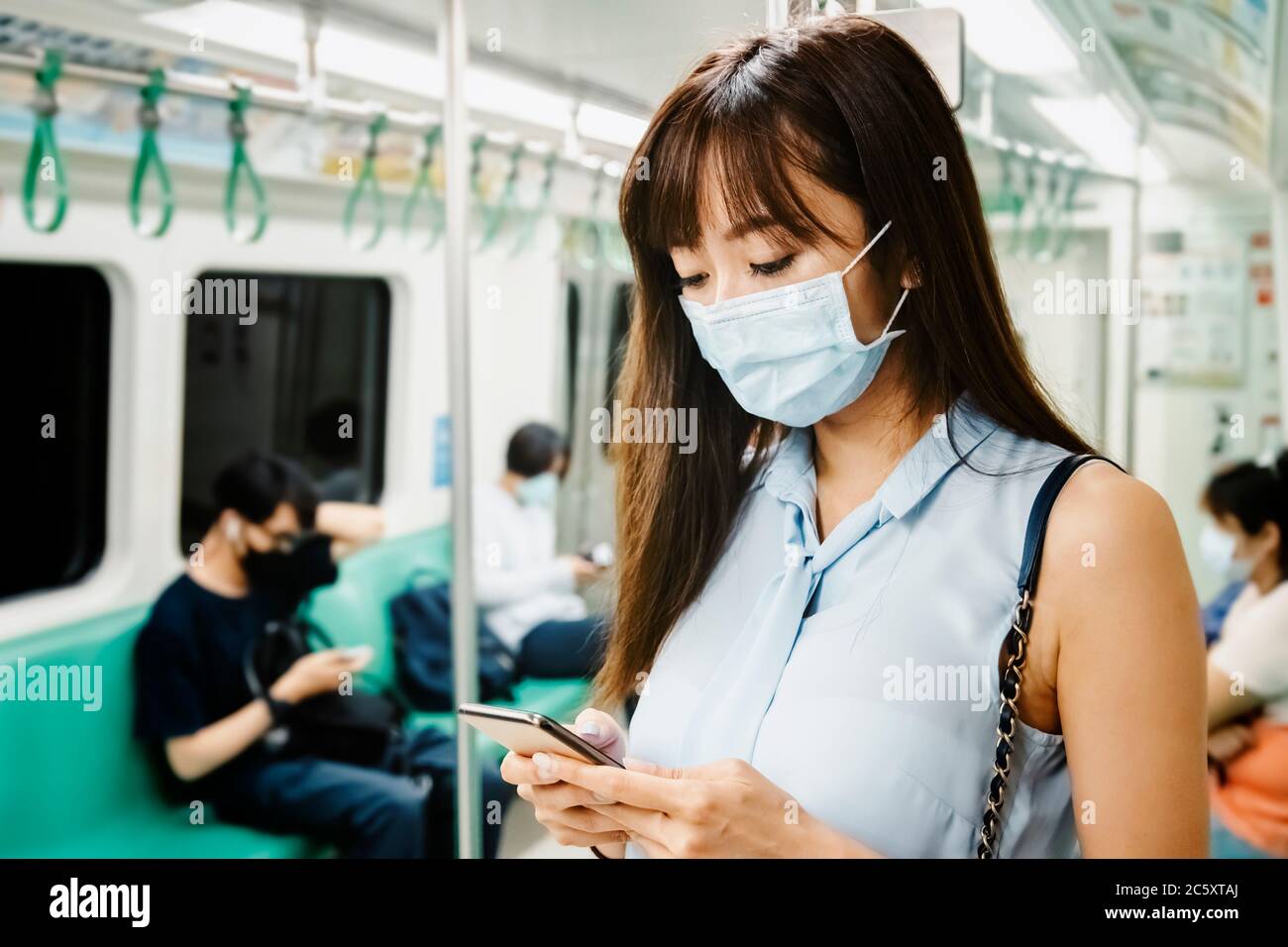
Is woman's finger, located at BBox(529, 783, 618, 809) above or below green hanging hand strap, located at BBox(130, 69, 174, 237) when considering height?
below

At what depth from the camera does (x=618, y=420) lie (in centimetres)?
136

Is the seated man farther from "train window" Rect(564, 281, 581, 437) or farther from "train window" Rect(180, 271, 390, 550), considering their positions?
"train window" Rect(564, 281, 581, 437)

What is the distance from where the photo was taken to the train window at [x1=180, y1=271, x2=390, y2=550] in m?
3.44

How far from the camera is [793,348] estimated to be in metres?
1.14

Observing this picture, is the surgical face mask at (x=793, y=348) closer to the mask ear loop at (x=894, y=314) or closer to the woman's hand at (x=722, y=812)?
the mask ear loop at (x=894, y=314)

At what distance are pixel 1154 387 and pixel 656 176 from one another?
351 centimetres

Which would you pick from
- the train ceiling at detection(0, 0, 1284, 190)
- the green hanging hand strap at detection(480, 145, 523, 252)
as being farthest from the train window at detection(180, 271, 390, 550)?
the train ceiling at detection(0, 0, 1284, 190)

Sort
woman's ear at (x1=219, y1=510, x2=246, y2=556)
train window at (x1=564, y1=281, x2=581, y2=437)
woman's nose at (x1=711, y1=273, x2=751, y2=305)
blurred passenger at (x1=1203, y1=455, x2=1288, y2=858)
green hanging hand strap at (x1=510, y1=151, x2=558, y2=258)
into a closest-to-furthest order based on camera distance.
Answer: woman's nose at (x1=711, y1=273, x2=751, y2=305) < blurred passenger at (x1=1203, y1=455, x2=1288, y2=858) < woman's ear at (x1=219, y1=510, x2=246, y2=556) < green hanging hand strap at (x1=510, y1=151, x2=558, y2=258) < train window at (x1=564, y1=281, x2=581, y2=437)

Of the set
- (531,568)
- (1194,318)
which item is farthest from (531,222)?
(1194,318)

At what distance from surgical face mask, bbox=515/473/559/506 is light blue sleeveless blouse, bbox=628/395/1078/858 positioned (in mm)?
3317
